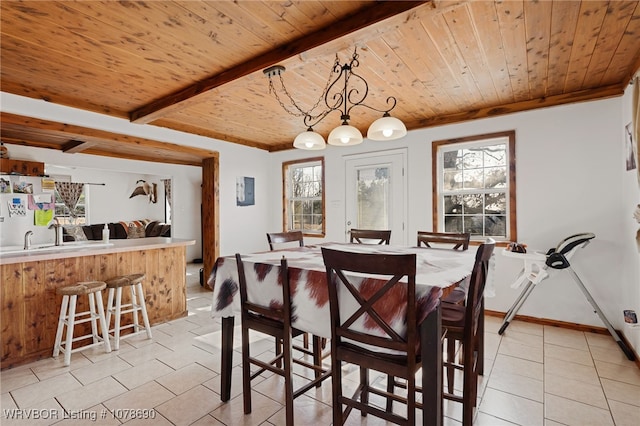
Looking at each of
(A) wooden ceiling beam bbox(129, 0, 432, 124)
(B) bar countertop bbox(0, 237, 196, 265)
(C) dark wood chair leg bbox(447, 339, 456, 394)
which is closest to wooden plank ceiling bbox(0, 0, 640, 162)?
(A) wooden ceiling beam bbox(129, 0, 432, 124)

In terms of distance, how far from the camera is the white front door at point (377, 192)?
172 inches

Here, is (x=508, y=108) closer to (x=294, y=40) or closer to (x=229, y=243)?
(x=294, y=40)

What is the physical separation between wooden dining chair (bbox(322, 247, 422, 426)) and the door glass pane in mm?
3113

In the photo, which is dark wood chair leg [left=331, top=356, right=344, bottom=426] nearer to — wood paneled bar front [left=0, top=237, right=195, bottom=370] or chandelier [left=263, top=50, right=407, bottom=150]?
chandelier [left=263, top=50, right=407, bottom=150]

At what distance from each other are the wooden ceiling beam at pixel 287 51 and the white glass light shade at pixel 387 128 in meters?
0.64

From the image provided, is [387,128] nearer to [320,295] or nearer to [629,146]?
[320,295]

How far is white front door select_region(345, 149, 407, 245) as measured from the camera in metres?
4.36

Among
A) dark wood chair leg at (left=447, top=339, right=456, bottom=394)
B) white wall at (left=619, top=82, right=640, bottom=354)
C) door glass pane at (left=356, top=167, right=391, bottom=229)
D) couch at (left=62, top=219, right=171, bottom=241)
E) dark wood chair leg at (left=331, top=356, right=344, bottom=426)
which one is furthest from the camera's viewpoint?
couch at (left=62, top=219, right=171, bottom=241)

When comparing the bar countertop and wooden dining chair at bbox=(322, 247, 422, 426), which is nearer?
wooden dining chair at bbox=(322, 247, 422, 426)

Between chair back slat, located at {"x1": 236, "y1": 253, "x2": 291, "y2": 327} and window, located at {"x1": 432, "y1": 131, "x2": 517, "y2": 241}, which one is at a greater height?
window, located at {"x1": 432, "y1": 131, "x2": 517, "y2": 241}

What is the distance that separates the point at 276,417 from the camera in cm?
188

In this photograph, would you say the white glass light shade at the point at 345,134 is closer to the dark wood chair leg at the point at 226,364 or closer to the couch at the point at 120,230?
the dark wood chair leg at the point at 226,364

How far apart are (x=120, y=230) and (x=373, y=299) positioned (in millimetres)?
7939

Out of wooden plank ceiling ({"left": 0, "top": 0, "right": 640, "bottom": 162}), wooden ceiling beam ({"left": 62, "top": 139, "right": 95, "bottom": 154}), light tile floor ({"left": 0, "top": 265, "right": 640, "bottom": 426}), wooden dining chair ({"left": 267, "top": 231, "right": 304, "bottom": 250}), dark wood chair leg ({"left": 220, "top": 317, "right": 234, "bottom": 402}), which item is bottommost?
light tile floor ({"left": 0, "top": 265, "right": 640, "bottom": 426})
